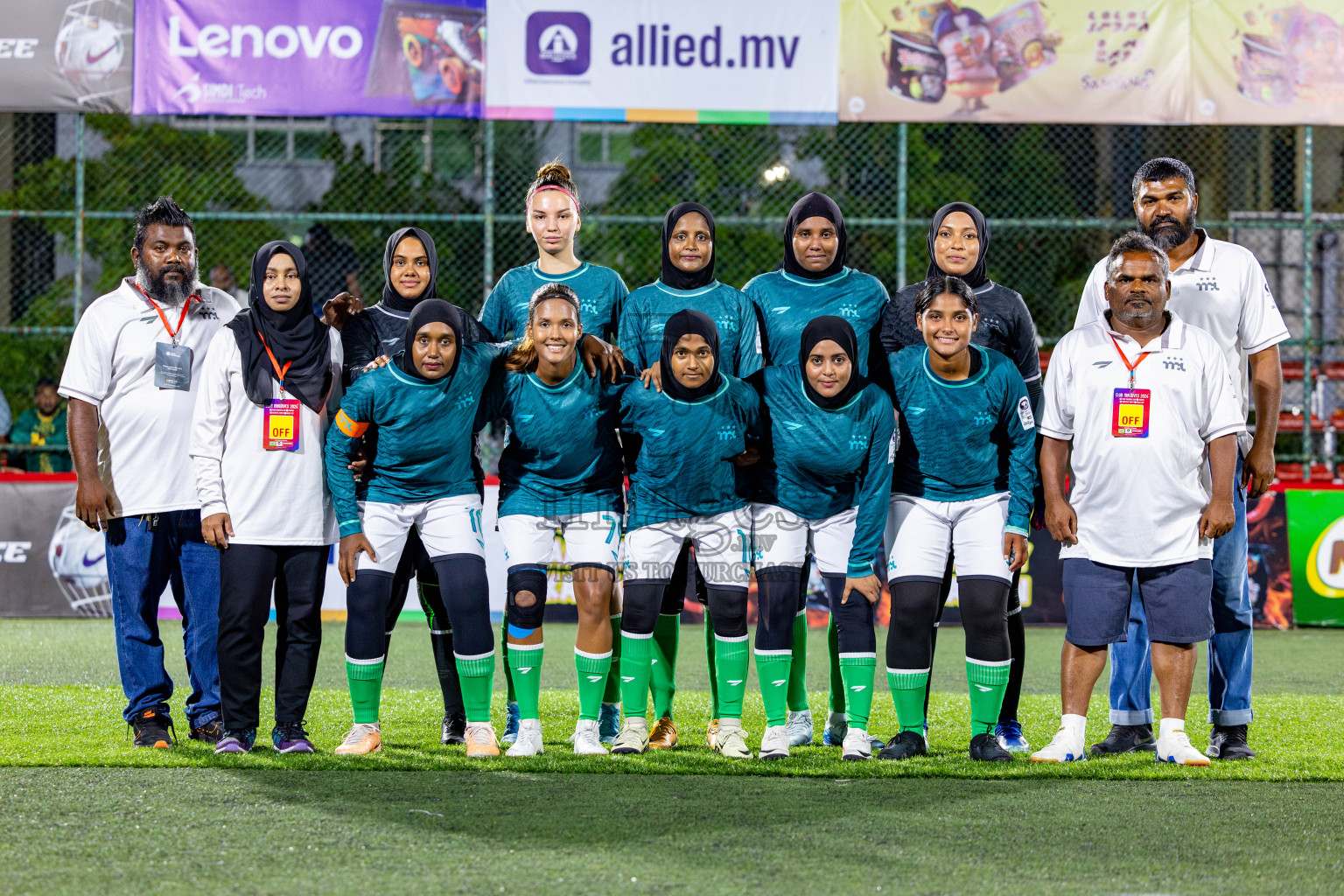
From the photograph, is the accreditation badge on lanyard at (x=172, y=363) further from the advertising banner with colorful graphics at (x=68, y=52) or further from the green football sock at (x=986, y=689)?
the advertising banner with colorful graphics at (x=68, y=52)

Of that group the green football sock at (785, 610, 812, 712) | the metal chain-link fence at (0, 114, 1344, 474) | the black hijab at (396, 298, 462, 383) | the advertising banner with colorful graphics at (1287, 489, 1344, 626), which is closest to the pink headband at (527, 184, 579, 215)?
the black hijab at (396, 298, 462, 383)

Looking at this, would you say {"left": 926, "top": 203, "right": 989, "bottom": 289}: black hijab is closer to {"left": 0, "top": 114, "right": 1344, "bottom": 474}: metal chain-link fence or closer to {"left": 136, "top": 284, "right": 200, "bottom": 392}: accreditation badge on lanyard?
{"left": 136, "top": 284, "right": 200, "bottom": 392}: accreditation badge on lanyard

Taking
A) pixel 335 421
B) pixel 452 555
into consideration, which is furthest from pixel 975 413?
pixel 335 421

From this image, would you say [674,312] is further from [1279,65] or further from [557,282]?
[1279,65]

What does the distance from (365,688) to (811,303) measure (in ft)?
7.55

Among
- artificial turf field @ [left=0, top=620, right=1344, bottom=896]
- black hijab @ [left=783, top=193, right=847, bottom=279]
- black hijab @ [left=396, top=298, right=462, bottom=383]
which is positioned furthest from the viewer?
black hijab @ [left=783, top=193, right=847, bottom=279]

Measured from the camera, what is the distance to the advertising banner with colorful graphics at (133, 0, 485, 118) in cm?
1188

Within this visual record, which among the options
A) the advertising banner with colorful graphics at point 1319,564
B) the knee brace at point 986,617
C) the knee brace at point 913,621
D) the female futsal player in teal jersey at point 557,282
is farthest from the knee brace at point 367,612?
the advertising banner with colorful graphics at point 1319,564

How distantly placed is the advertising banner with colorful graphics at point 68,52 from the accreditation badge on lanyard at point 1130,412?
9.67m

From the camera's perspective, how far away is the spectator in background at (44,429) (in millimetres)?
13234

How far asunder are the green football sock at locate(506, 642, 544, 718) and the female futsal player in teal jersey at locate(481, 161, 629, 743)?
1.05 ft

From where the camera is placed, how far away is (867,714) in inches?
207

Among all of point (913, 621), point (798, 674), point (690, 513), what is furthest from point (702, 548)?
point (913, 621)

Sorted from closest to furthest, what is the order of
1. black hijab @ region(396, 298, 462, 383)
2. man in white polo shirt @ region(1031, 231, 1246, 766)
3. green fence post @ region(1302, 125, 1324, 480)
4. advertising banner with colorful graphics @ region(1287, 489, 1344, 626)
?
man in white polo shirt @ region(1031, 231, 1246, 766), black hijab @ region(396, 298, 462, 383), advertising banner with colorful graphics @ region(1287, 489, 1344, 626), green fence post @ region(1302, 125, 1324, 480)
